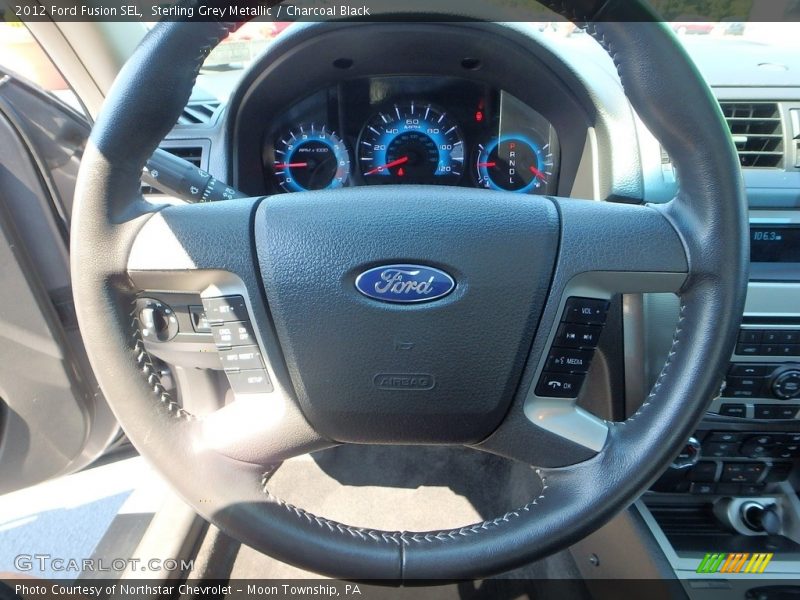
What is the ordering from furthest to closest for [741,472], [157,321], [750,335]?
[741,472], [750,335], [157,321]

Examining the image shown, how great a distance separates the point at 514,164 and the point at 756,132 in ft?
1.86

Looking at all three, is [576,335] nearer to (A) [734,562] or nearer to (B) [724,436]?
(B) [724,436]

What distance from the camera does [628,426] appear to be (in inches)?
35.7

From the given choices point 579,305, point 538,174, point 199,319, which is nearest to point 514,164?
point 538,174

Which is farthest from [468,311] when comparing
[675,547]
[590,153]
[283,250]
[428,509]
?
[428,509]

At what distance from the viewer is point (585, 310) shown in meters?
0.90

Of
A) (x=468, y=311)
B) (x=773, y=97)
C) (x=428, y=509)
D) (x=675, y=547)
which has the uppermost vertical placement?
(x=773, y=97)

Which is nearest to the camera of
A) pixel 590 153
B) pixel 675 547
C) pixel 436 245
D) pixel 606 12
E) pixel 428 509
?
pixel 606 12

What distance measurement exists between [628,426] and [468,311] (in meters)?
0.29

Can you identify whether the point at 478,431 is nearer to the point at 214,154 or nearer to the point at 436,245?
the point at 436,245

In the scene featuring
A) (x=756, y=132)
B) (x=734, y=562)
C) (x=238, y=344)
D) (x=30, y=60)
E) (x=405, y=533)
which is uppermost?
(x=30, y=60)

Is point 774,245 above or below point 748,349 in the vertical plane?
above

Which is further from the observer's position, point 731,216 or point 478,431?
point 478,431

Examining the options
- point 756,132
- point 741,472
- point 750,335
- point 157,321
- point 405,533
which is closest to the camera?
point 405,533
